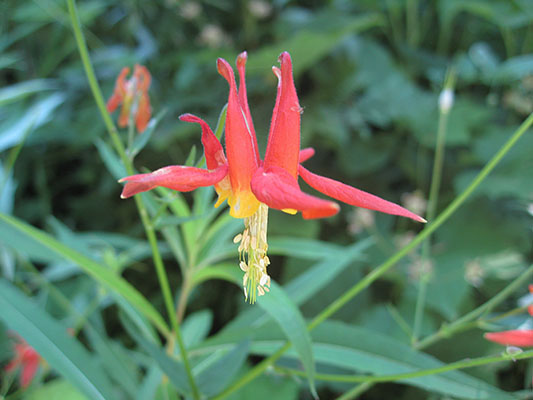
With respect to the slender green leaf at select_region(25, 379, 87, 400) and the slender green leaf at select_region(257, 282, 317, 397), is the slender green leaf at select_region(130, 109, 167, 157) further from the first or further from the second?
the slender green leaf at select_region(25, 379, 87, 400)

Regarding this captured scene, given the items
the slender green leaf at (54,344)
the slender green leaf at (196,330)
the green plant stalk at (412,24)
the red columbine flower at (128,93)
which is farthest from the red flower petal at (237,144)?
the green plant stalk at (412,24)

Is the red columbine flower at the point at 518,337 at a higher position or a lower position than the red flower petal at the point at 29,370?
higher

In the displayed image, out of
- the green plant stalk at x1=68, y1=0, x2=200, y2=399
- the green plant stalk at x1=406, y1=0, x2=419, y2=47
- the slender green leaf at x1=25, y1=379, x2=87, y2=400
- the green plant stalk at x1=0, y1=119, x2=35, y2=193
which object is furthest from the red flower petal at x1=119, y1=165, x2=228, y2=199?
the green plant stalk at x1=406, y1=0, x2=419, y2=47

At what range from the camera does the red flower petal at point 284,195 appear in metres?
0.30

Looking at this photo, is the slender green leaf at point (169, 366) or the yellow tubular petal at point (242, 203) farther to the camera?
the slender green leaf at point (169, 366)

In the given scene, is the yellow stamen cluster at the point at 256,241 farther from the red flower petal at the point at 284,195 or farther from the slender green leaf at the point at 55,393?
the slender green leaf at the point at 55,393

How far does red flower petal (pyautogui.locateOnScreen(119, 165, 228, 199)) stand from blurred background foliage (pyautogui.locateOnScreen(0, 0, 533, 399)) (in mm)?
703

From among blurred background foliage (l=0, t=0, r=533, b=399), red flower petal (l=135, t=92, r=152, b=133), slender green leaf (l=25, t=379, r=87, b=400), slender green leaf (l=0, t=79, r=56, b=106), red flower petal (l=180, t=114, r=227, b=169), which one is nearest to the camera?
red flower petal (l=180, t=114, r=227, b=169)

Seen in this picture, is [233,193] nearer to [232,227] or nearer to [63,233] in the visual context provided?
[232,227]

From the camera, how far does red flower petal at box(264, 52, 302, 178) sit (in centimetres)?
39

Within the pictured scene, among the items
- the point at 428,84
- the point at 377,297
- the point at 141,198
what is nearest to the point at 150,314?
the point at 141,198

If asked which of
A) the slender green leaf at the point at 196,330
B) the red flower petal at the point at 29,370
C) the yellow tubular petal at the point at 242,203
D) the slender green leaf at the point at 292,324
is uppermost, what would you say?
the yellow tubular petal at the point at 242,203

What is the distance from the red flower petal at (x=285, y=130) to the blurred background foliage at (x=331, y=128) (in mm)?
714

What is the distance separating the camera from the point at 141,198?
1.72 ft
